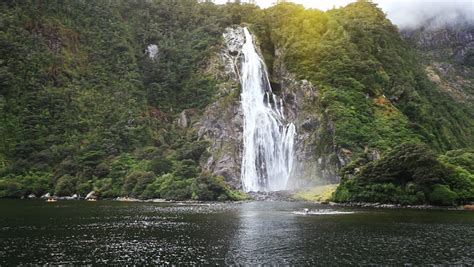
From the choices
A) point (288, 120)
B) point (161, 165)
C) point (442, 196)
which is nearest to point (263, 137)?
point (288, 120)

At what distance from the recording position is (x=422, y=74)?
5945 inches

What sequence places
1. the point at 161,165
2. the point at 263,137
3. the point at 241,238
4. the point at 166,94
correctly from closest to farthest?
the point at 241,238 → the point at 161,165 → the point at 263,137 → the point at 166,94

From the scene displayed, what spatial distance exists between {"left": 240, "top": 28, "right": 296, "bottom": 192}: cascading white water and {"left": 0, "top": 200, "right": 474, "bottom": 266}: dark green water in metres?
52.1

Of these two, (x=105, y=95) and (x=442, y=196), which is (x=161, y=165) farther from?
(x=442, y=196)

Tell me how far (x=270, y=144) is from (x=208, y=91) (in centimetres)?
2952

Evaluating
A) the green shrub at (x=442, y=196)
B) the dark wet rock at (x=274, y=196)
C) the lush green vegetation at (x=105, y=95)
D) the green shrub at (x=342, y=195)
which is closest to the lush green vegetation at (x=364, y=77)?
the dark wet rock at (x=274, y=196)

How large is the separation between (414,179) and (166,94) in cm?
9176

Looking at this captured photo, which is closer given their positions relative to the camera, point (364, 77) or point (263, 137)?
point (263, 137)

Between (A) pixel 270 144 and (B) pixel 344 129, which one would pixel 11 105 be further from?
(B) pixel 344 129

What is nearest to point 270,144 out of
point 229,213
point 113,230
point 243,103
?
point 243,103

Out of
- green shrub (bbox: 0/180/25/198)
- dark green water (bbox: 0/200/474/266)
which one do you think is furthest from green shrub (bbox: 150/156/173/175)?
dark green water (bbox: 0/200/474/266)

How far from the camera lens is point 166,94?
143625mm

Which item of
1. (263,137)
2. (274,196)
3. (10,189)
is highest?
(263,137)

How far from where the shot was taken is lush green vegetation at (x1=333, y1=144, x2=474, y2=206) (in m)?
66.6
